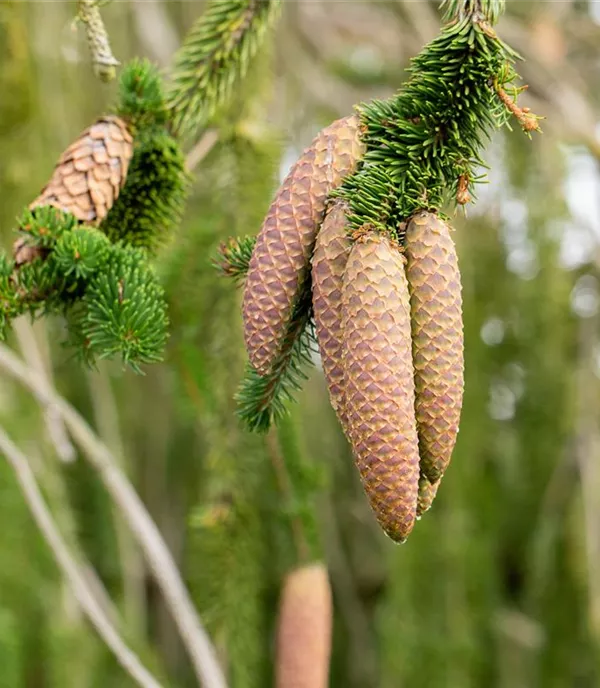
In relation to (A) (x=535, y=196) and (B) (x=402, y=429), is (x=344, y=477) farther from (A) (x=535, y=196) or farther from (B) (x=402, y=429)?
(B) (x=402, y=429)

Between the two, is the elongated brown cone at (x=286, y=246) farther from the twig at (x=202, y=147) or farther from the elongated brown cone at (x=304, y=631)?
the elongated brown cone at (x=304, y=631)

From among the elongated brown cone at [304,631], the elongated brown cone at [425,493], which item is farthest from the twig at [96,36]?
the elongated brown cone at [304,631]

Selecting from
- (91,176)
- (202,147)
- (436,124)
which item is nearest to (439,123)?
(436,124)

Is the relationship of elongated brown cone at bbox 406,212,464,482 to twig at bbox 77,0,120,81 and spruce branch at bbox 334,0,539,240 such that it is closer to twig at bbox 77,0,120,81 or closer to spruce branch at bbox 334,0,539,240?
spruce branch at bbox 334,0,539,240

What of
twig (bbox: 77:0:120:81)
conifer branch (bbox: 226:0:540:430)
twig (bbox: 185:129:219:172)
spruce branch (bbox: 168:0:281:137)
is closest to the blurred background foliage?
twig (bbox: 185:129:219:172)

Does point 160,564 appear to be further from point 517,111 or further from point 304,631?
point 517,111

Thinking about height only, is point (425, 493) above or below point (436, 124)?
below

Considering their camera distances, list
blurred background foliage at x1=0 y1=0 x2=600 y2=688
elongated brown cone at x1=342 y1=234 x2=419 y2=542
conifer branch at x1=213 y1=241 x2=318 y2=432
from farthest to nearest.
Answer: blurred background foliage at x1=0 y1=0 x2=600 y2=688, conifer branch at x1=213 y1=241 x2=318 y2=432, elongated brown cone at x1=342 y1=234 x2=419 y2=542
